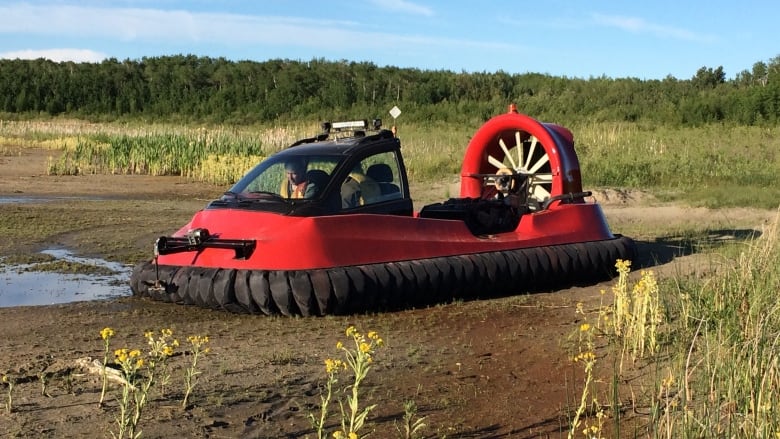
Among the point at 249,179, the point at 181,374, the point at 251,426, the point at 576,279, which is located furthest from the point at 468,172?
the point at 251,426

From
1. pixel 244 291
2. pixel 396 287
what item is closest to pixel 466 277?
pixel 396 287

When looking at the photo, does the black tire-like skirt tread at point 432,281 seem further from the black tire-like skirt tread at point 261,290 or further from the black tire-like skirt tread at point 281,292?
the black tire-like skirt tread at point 261,290

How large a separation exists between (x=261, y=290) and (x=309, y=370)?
59.3 inches

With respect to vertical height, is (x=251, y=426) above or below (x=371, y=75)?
below

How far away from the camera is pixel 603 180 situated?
1927cm

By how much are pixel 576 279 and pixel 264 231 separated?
316cm

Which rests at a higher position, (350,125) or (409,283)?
(350,125)

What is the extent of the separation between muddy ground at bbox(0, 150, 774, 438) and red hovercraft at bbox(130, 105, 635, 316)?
179 millimetres

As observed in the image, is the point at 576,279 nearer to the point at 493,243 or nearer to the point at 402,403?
the point at 493,243

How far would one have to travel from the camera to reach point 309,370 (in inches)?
221

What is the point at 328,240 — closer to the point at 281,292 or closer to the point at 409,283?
the point at 281,292

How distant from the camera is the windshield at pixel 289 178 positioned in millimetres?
7879

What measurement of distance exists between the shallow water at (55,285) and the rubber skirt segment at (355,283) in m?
0.66

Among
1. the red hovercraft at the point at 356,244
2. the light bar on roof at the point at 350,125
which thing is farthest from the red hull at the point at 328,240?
the light bar on roof at the point at 350,125
